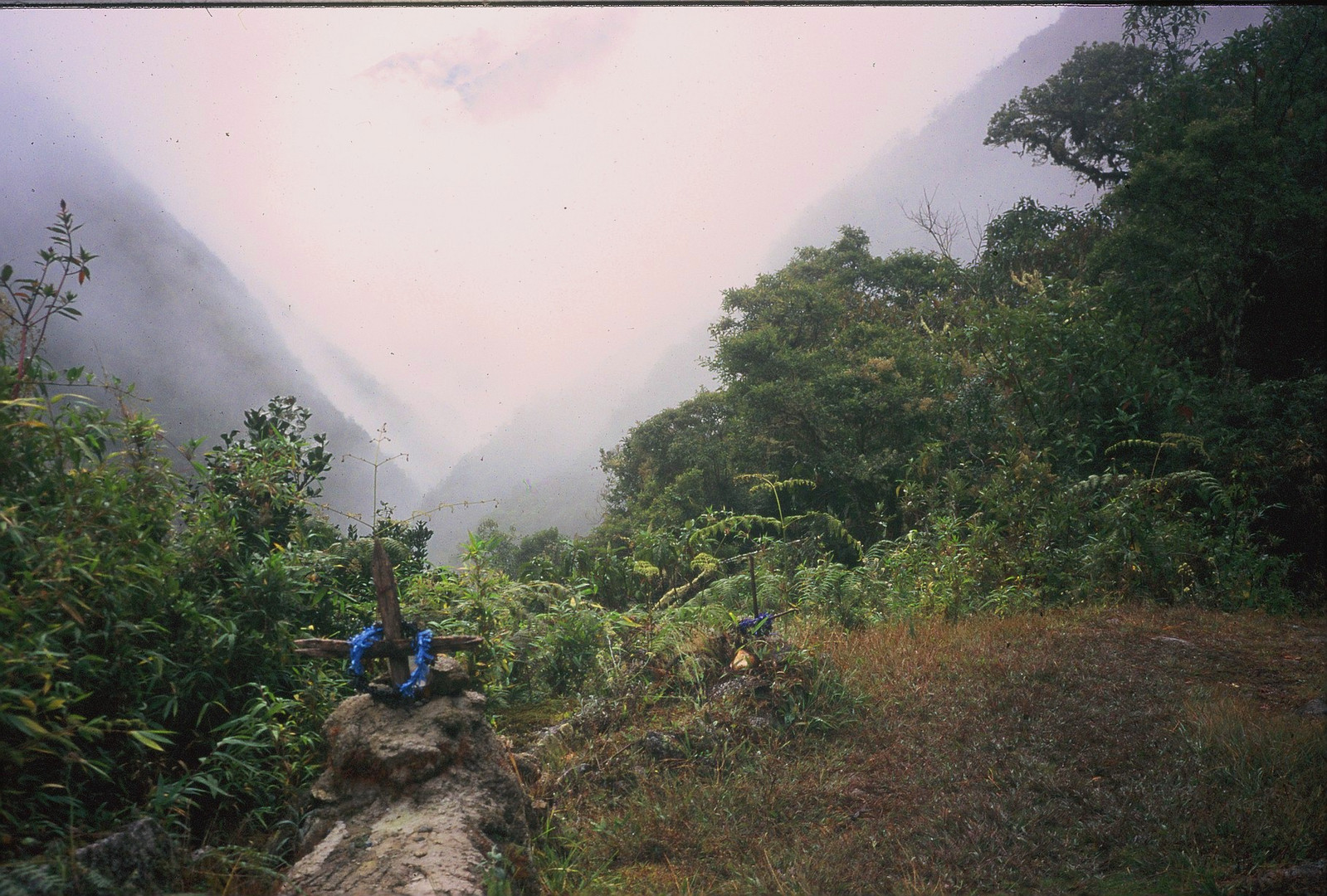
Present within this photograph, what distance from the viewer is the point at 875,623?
548 centimetres

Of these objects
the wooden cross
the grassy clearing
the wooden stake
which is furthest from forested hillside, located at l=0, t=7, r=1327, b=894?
the wooden stake

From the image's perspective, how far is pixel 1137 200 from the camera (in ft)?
30.1

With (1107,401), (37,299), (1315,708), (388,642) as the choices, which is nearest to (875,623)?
(1315,708)

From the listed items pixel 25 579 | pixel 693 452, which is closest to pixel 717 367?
pixel 693 452

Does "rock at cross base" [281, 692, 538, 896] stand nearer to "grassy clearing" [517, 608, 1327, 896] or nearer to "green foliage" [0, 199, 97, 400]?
"grassy clearing" [517, 608, 1327, 896]

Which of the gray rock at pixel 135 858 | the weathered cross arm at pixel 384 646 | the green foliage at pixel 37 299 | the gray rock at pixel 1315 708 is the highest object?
the green foliage at pixel 37 299

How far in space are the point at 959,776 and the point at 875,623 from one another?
238 cm

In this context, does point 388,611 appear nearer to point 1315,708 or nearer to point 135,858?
point 135,858

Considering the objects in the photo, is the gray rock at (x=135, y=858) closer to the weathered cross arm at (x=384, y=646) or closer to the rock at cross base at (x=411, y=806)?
the rock at cross base at (x=411, y=806)

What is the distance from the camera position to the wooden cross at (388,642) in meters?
2.95

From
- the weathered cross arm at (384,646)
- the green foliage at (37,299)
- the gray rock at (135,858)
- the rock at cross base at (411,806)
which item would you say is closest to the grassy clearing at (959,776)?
the rock at cross base at (411,806)

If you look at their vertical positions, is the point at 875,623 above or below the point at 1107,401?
below

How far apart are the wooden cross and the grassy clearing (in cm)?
86

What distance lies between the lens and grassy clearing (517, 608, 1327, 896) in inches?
97.4
